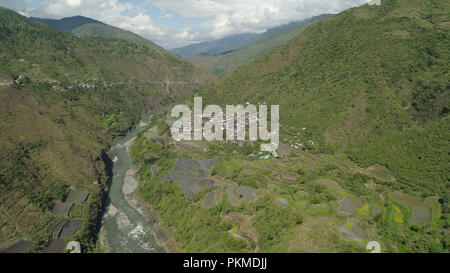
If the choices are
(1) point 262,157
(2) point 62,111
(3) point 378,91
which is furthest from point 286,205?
(2) point 62,111

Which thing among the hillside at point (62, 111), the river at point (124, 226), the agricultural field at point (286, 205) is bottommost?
the river at point (124, 226)

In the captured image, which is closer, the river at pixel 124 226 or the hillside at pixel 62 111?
the river at pixel 124 226

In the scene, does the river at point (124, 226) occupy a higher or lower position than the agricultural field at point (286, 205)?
lower

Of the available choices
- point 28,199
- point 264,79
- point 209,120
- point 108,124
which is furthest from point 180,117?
point 28,199

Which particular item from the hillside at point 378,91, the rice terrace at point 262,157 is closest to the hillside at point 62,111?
the rice terrace at point 262,157

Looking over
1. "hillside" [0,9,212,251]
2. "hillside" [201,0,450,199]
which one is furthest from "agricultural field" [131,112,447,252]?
"hillside" [0,9,212,251]

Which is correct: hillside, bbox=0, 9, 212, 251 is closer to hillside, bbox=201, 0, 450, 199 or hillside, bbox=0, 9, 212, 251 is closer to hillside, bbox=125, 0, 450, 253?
hillside, bbox=125, 0, 450, 253

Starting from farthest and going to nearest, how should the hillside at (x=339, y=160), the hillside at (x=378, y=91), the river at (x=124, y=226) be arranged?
the hillside at (x=378, y=91), the river at (x=124, y=226), the hillside at (x=339, y=160)

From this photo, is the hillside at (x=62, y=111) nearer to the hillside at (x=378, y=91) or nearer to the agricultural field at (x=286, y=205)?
the agricultural field at (x=286, y=205)
